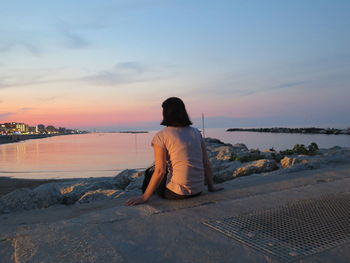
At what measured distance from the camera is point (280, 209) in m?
3.13

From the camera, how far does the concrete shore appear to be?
6.72 feet

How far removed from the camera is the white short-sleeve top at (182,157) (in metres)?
3.47

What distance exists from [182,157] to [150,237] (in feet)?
4.19

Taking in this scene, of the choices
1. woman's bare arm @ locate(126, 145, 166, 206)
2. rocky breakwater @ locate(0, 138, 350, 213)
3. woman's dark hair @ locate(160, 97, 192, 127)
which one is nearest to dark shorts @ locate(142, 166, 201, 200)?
woman's bare arm @ locate(126, 145, 166, 206)

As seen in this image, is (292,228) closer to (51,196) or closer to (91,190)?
(51,196)

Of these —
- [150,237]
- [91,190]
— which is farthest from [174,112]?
[91,190]

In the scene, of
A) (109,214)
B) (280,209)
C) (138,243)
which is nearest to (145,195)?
(109,214)

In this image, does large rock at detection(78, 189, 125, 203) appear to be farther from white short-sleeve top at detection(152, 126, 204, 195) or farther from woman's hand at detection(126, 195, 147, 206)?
white short-sleeve top at detection(152, 126, 204, 195)

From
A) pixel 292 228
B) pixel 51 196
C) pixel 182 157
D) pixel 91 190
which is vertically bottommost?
pixel 91 190

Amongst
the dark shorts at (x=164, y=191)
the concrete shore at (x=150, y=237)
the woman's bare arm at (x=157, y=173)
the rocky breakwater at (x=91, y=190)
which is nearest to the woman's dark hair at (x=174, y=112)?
the woman's bare arm at (x=157, y=173)

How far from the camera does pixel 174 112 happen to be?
3.49 metres

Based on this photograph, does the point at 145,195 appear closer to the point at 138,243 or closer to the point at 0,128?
the point at 138,243

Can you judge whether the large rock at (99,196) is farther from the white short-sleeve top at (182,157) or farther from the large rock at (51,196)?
the white short-sleeve top at (182,157)

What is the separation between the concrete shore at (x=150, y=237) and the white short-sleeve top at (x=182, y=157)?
20 cm
